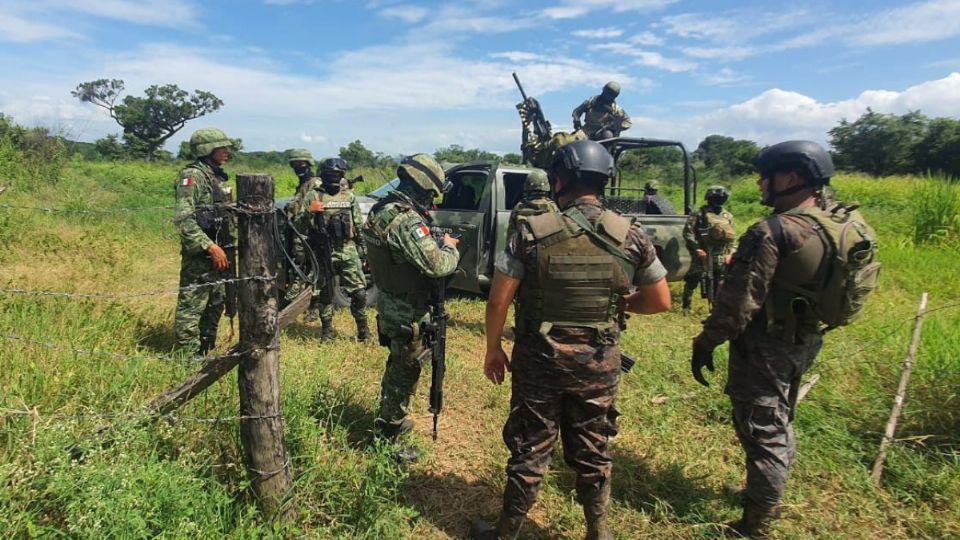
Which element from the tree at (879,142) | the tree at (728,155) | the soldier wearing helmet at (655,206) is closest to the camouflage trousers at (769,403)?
the soldier wearing helmet at (655,206)

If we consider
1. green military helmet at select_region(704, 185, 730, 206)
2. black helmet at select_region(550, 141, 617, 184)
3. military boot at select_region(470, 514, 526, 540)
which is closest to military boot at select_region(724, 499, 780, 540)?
military boot at select_region(470, 514, 526, 540)

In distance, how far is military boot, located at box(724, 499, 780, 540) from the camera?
2.51 metres

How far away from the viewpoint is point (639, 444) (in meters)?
3.49

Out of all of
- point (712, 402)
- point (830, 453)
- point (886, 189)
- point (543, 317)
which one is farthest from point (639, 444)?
point (886, 189)

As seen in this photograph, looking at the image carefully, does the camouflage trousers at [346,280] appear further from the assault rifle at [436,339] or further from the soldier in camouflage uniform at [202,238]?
the assault rifle at [436,339]

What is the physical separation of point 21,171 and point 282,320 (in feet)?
39.0

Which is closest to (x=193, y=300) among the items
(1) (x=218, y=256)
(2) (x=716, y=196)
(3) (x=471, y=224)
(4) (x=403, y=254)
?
(1) (x=218, y=256)

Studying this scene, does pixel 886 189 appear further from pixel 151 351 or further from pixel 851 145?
pixel 151 351

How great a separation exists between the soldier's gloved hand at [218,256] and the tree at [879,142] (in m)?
33.0

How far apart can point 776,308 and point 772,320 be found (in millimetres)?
58

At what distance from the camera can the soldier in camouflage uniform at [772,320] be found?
2.35 meters

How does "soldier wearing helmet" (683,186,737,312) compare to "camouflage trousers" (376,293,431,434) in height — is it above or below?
above

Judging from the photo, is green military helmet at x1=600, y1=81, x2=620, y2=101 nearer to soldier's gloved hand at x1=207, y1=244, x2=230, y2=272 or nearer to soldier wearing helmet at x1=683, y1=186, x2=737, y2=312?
soldier wearing helmet at x1=683, y1=186, x2=737, y2=312

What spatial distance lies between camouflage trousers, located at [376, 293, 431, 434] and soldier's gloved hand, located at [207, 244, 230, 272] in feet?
5.40
